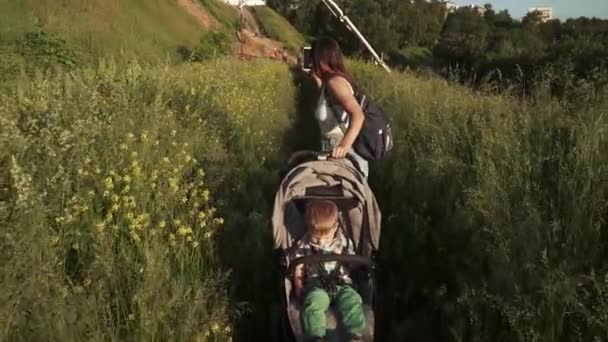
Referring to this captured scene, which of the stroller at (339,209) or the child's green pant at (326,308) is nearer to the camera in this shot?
the child's green pant at (326,308)

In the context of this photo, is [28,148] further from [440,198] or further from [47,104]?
[440,198]

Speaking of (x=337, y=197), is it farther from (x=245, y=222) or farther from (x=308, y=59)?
(x=308, y=59)

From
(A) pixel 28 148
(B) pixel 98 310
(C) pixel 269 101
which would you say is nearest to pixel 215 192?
(A) pixel 28 148

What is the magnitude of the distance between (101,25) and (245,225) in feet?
45.0

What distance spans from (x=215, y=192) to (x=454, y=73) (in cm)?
675

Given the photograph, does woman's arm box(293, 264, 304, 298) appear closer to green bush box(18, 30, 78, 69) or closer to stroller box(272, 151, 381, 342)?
stroller box(272, 151, 381, 342)

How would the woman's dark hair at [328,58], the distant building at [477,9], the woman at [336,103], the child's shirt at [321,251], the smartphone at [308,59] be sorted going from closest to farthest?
1. the child's shirt at [321,251]
2. the woman at [336,103]
3. the woman's dark hair at [328,58]
4. the smartphone at [308,59]
5. the distant building at [477,9]

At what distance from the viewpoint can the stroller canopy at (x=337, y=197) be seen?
5102 mm

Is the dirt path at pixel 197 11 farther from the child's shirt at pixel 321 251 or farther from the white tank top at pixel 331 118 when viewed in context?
the child's shirt at pixel 321 251

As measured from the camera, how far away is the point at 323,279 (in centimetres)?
477

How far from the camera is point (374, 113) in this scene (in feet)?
18.6

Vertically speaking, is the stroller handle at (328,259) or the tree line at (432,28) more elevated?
the tree line at (432,28)

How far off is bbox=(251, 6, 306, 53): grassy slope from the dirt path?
444 inches

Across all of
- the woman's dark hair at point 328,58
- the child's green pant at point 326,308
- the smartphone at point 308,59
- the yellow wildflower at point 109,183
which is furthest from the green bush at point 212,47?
the child's green pant at point 326,308
